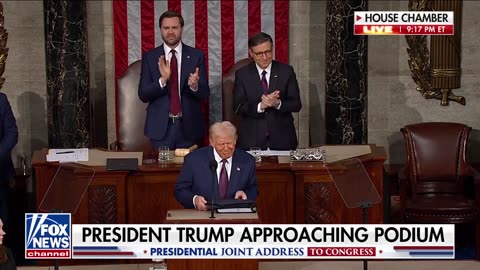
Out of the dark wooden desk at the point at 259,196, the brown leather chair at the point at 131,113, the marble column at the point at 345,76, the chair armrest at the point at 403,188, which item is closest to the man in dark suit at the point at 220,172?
the dark wooden desk at the point at 259,196

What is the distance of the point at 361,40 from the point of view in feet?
31.6

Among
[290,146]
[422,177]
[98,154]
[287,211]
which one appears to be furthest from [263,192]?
[422,177]

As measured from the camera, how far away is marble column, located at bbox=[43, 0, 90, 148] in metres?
9.52

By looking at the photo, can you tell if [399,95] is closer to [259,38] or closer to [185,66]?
[259,38]

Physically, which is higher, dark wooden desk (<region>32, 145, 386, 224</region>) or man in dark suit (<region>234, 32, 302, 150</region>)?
man in dark suit (<region>234, 32, 302, 150</region>)

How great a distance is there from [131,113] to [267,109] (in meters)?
1.64

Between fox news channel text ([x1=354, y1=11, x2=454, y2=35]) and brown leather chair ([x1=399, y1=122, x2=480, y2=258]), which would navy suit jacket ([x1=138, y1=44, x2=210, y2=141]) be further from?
brown leather chair ([x1=399, y1=122, x2=480, y2=258])

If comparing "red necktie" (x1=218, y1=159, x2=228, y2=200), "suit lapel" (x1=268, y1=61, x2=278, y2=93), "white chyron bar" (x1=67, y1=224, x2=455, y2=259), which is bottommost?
"white chyron bar" (x1=67, y1=224, x2=455, y2=259)

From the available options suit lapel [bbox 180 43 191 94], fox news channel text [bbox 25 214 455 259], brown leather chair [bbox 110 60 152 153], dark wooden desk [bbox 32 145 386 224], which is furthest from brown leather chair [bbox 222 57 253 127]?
fox news channel text [bbox 25 214 455 259]

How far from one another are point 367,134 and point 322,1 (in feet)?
4.80

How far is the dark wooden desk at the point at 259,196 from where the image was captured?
775cm

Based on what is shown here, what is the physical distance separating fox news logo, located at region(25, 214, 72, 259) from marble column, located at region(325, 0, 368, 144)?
16.5 feet

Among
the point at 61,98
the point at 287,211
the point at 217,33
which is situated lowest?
the point at 287,211

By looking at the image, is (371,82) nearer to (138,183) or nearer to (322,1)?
(322,1)
